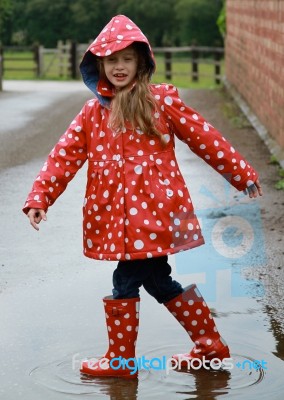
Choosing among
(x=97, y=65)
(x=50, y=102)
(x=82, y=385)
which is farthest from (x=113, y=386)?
(x=50, y=102)

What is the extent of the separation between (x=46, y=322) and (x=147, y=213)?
113 centimetres

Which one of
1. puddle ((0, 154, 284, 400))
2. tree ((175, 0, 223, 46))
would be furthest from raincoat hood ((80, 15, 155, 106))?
tree ((175, 0, 223, 46))

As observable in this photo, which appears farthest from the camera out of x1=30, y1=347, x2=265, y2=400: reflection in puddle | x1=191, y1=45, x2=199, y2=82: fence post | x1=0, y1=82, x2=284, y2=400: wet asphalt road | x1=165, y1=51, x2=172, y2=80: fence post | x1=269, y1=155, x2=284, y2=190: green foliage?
x1=165, y1=51, x2=172, y2=80: fence post

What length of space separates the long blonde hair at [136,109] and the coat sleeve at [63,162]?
161 millimetres

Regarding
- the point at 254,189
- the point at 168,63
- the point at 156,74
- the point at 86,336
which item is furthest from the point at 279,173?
the point at 156,74

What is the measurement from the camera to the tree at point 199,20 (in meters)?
71.1

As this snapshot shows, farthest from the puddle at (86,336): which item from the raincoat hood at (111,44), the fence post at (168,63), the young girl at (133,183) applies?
the fence post at (168,63)

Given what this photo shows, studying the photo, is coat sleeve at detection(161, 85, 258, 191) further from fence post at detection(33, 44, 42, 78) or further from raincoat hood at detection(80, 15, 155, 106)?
fence post at detection(33, 44, 42, 78)

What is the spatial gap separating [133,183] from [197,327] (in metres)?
0.70

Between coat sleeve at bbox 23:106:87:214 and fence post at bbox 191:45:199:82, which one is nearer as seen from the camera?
coat sleeve at bbox 23:106:87:214

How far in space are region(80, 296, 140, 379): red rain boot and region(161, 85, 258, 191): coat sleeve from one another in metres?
0.66

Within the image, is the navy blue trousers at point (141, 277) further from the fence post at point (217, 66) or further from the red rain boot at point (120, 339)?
the fence post at point (217, 66)

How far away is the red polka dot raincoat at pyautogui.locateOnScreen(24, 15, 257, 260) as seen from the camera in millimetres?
4512

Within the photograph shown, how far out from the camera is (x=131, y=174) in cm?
454
